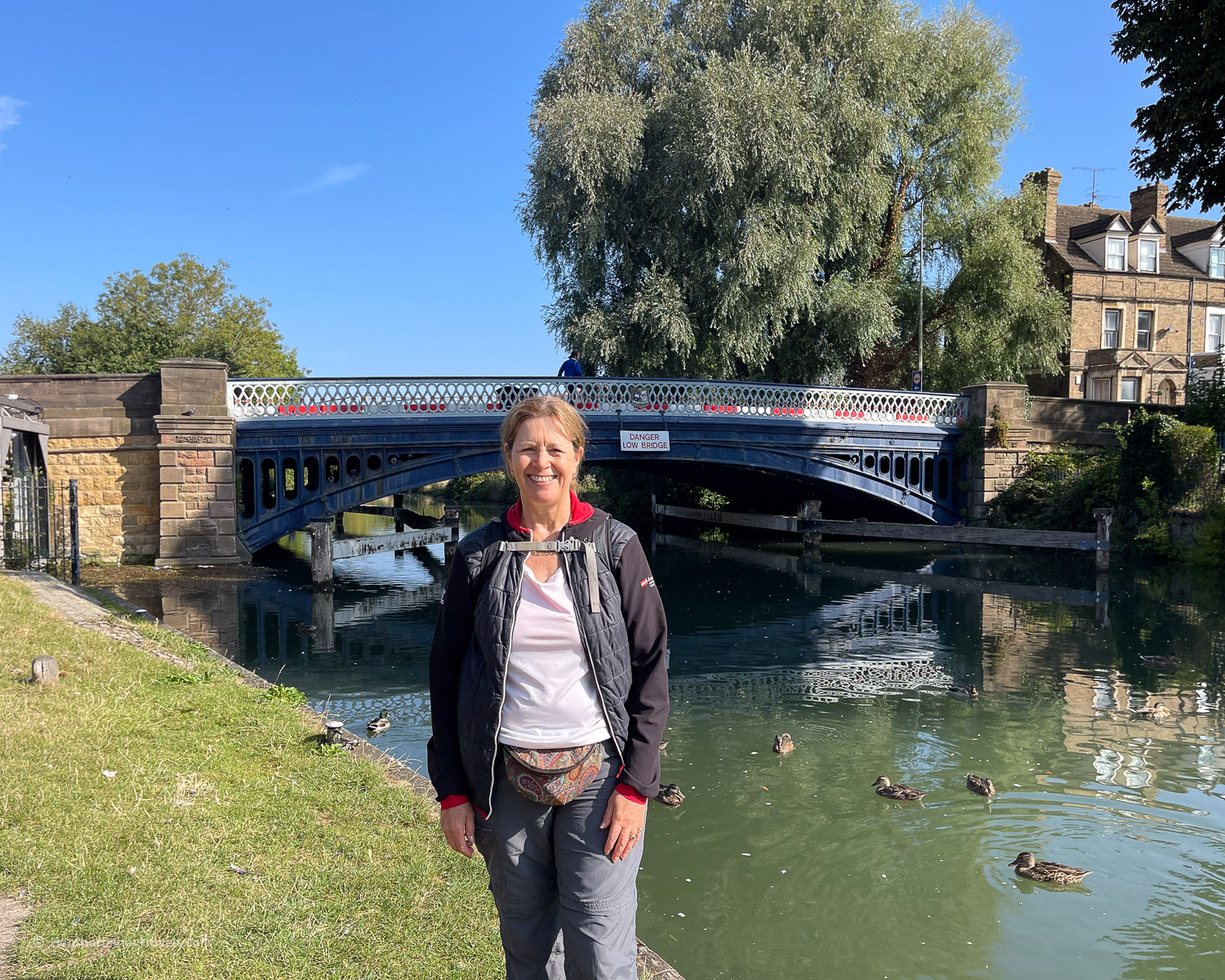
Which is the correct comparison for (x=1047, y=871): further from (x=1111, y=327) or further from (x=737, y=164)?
(x=1111, y=327)

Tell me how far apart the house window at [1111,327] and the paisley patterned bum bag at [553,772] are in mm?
36733

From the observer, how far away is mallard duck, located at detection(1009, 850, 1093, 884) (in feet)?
17.3

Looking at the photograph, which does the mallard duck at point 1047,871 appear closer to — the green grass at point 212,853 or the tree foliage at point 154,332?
the green grass at point 212,853

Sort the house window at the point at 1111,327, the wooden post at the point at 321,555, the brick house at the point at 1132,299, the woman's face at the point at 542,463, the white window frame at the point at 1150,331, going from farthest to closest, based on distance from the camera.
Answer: the white window frame at the point at 1150,331 → the house window at the point at 1111,327 → the brick house at the point at 1132,299 → the wooden post at the point at 321,555 → the woman's face at the point at 542,463

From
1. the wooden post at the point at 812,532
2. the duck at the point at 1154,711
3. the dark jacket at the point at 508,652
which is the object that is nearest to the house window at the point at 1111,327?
the wooden post at the point at 812,532

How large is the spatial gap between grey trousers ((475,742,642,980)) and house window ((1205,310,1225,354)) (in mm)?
40371

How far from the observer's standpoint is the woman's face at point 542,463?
8.39 ft

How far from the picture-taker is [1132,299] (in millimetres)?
33969

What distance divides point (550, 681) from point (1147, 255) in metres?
39.2

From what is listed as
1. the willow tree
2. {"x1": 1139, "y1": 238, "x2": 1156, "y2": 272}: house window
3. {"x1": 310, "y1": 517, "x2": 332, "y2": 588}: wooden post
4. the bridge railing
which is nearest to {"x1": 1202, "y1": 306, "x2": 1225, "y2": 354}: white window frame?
{"x1": 1139, "y1": 238, "x2": 1156, "y2": 272}: house window

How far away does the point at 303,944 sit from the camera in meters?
3.36

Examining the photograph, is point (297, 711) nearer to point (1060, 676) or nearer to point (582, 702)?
point (582, 702)

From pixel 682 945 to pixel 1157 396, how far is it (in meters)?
36.2

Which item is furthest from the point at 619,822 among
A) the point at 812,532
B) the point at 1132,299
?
the point at 1132,299
